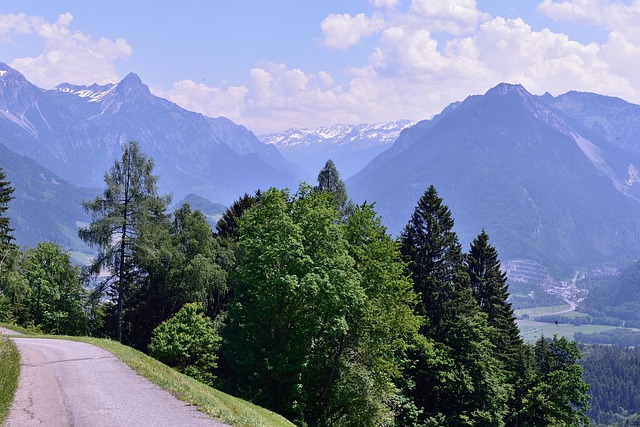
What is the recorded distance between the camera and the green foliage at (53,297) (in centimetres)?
5175

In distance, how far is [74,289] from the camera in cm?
5375

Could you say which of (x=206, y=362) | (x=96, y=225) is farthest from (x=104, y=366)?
(x=96, y=225)

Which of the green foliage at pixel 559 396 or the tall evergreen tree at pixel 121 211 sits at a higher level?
the tall evergreen tree at pixel 121 211

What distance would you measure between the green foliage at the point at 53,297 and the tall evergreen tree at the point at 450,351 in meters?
33.1

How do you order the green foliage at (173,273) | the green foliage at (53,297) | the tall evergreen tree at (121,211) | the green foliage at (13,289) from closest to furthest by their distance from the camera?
the green foliage at (13,289) < the tall evergreen tree at (121,211) < the green foliage at (173,273) < the green foliage at (53,297)

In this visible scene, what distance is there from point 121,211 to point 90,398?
25.1 m

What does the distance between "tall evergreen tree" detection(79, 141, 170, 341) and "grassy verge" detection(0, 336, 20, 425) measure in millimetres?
16371

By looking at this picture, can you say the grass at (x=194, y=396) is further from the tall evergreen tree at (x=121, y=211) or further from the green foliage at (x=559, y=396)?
the green foliage at (x=559, y=396)

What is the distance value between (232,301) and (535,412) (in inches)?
1254

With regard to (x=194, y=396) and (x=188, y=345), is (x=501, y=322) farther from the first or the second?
(x=194, y=396)

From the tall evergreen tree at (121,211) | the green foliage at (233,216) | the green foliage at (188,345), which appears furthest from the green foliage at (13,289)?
the green foliage at (233,216)

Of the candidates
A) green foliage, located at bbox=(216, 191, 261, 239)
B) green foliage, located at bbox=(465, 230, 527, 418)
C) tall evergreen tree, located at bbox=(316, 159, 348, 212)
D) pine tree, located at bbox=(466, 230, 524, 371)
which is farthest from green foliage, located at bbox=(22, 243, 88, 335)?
pine tree, located at bbox=(466, 230, 524, 371)

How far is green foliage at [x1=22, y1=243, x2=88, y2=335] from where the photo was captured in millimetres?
51750

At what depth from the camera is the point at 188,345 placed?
34.5 m
